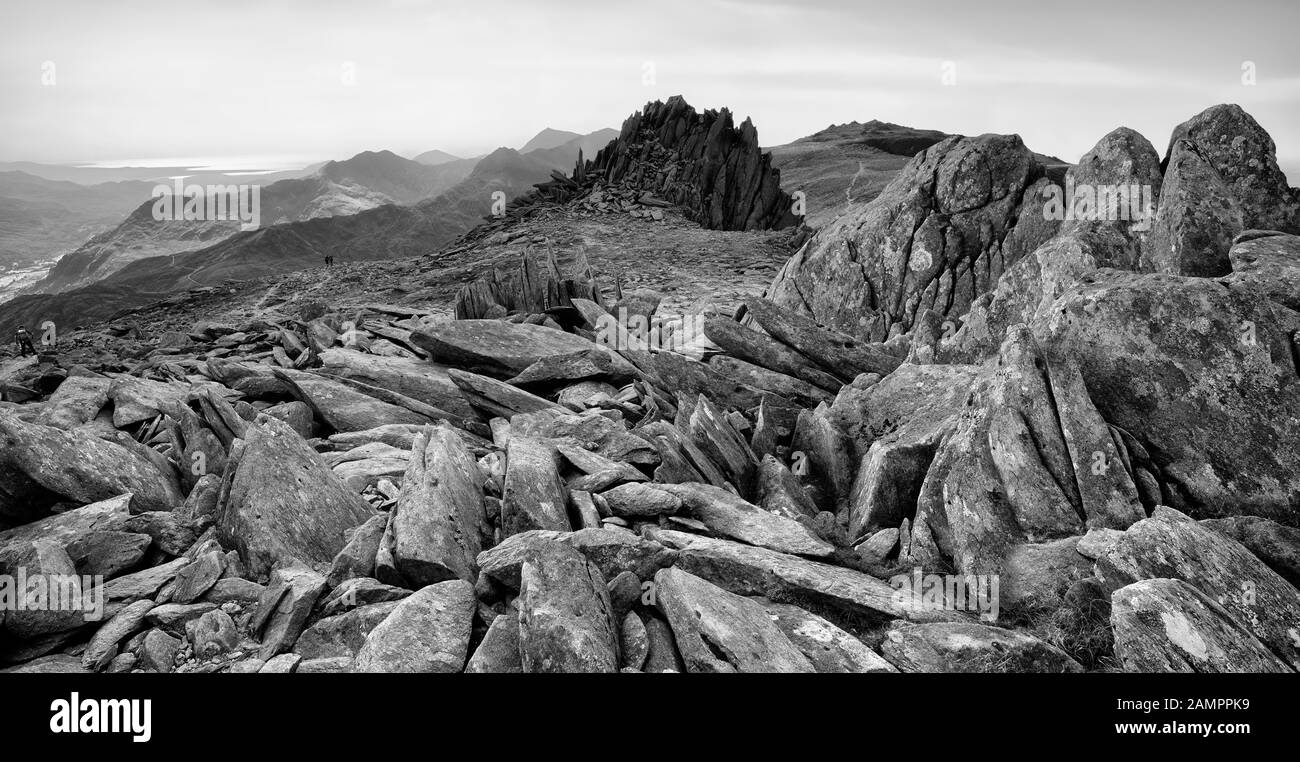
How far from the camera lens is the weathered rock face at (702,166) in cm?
7375

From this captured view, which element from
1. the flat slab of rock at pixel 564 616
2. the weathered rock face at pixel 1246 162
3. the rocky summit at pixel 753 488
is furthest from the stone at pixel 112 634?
the weathered rock face at pixel 1246 162

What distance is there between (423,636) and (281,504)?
5.64 meters

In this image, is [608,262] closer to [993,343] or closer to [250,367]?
[250,367]

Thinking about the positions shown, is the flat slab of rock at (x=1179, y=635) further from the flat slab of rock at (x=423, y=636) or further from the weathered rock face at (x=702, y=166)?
the weathered rock face at (x=702, y=166)

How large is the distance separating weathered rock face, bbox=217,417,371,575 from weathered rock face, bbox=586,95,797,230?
60.5 m

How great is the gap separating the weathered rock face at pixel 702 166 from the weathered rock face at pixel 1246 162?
5360 centimetres

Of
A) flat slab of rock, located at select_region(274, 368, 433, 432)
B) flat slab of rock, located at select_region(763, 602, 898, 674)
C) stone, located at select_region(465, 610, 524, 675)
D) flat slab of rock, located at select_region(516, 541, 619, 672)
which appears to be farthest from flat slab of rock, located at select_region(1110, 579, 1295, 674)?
flat slab of rock, located at select_region(274, 368, 433, 432)

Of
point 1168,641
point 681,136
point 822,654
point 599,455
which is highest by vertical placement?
point 681,136

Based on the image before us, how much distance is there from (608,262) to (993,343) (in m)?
33.9

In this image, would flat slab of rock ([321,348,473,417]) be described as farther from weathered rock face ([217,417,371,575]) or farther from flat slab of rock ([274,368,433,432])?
weathered rock face ([217,417,371,575])

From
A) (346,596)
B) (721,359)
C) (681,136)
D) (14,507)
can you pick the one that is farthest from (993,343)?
(681,136)

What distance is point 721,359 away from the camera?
77.6 ft

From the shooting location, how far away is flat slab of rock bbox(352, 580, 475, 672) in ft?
28.7

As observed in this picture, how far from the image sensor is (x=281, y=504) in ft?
42.7
